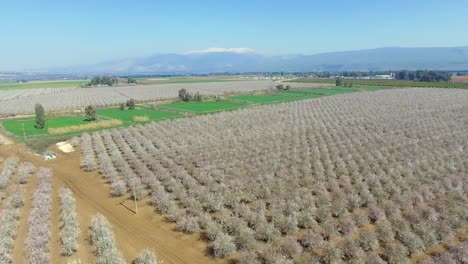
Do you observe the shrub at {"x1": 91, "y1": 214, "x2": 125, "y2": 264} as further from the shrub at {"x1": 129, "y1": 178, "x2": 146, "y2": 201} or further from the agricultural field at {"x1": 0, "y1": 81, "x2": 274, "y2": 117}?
the agricultural field at {"x1": 0, "y1": 81, "x2": 274, "y2": 117}

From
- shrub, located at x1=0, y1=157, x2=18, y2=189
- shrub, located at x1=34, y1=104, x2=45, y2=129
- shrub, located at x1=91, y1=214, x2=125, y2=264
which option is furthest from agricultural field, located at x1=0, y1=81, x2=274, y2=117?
shrub, located at x1=91, y1=214, x2=125, y2=264

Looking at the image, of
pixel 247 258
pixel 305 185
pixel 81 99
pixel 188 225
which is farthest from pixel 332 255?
pixel 81 99

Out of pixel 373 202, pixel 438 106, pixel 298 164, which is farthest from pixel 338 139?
pixel 438 106

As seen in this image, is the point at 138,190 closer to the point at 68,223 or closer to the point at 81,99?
the point at 68,223

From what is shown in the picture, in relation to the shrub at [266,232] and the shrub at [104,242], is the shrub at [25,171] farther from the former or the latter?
the shrub at [266,232]

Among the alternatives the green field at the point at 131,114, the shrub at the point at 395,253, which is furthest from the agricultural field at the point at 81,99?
the shrub at the point at 395,253
